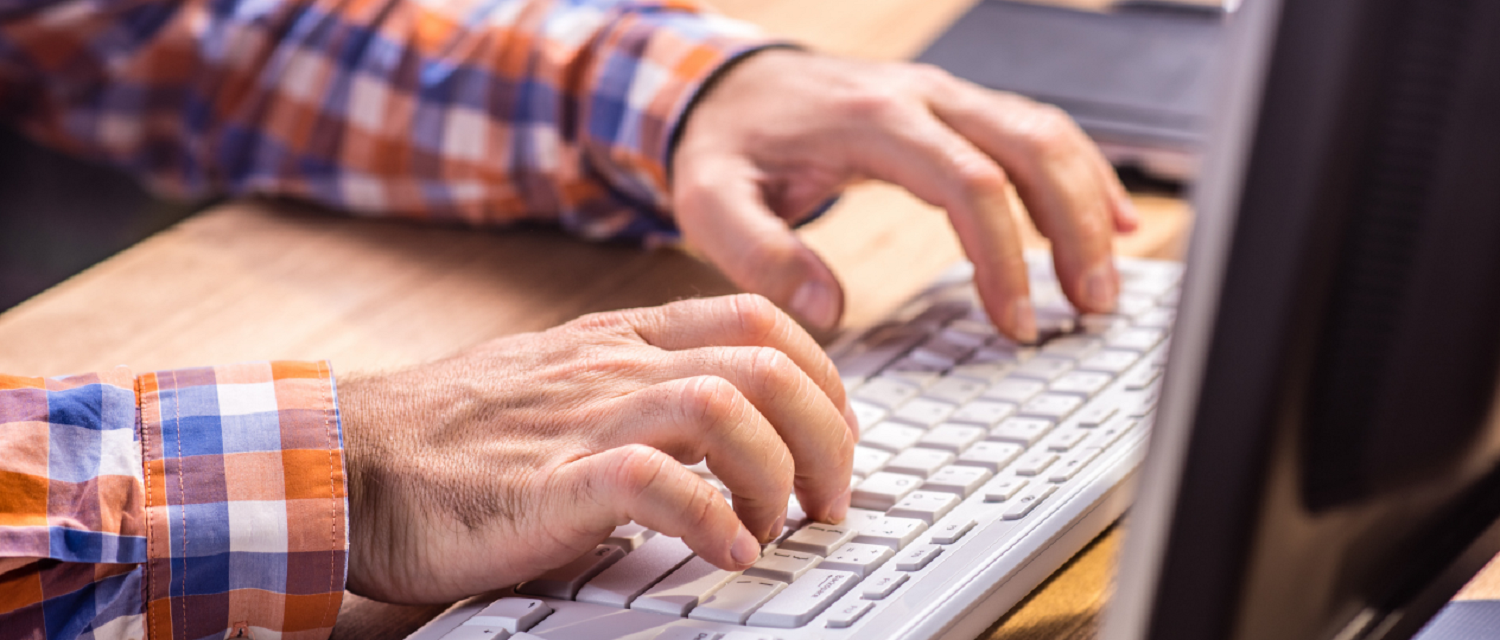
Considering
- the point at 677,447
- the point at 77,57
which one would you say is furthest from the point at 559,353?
the point at 77,57

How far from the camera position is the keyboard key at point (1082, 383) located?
0.56 meters

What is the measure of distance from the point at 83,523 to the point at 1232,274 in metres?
0.37

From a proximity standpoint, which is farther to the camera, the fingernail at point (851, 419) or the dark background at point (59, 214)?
the dark background at point (59, 214)

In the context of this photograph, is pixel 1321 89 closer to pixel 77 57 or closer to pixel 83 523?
pixel 83 523

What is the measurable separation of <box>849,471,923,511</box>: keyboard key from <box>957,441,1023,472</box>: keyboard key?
0.03 meters

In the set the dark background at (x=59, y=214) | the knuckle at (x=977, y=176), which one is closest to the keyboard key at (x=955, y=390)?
the knuckle at (x=977, y=176)

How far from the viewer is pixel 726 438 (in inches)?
17.2

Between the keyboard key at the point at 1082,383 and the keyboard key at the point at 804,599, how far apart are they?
0.62 ft

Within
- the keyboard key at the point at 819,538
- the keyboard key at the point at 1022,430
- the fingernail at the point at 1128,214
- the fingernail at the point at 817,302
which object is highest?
the fingernail at the point at 1128,214

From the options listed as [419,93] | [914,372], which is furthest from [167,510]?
[419,93]

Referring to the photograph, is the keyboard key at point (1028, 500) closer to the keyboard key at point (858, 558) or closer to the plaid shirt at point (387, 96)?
the keyboard key at point (858, 558)

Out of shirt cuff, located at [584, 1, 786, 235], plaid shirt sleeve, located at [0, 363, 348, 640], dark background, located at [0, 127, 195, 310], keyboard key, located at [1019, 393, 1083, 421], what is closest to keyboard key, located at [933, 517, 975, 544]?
keyboard key, located at [1019, 393, 1083, 421]

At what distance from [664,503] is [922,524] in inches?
4.0

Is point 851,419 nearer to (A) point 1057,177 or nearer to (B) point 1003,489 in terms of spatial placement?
(B) point 1003,489
